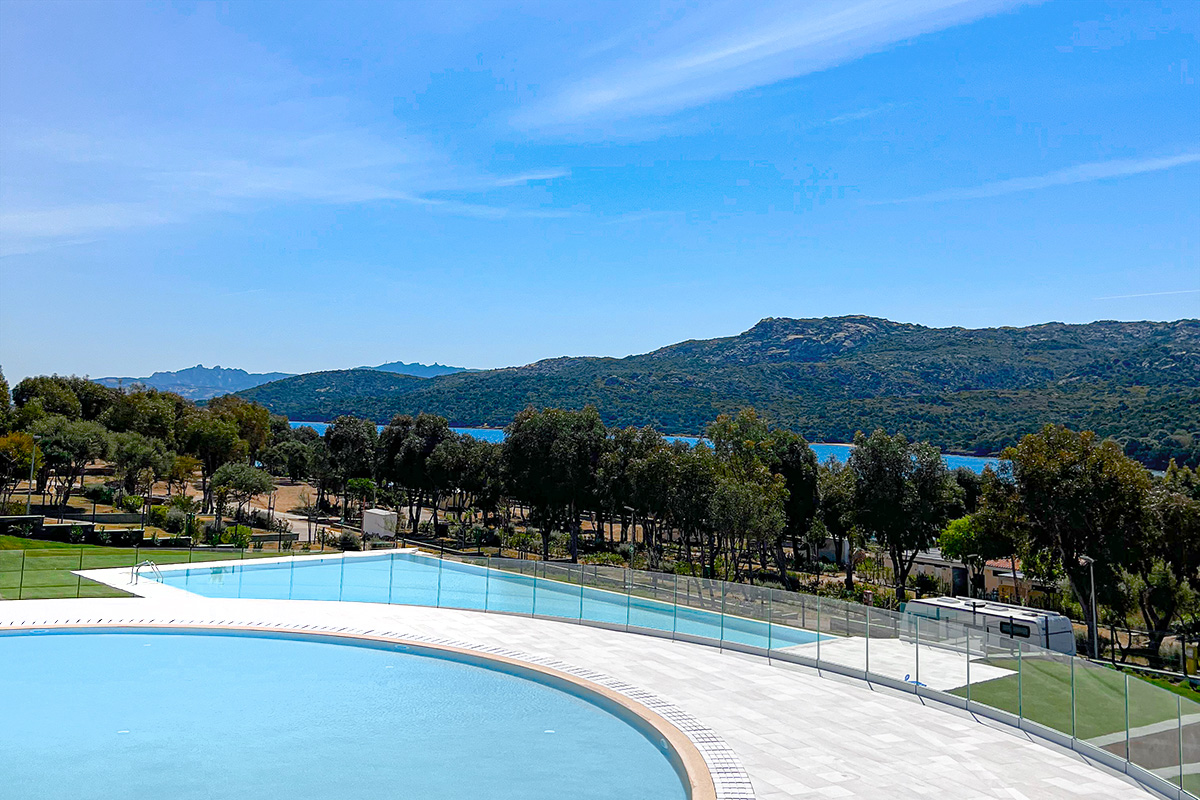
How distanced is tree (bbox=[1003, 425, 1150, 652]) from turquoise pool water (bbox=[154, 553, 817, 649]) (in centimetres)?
1679

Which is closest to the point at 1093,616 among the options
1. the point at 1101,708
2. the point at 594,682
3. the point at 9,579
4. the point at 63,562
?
the point at 1101,708

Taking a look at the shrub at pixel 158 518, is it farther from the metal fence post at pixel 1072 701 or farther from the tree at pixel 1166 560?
the tree at pixel 1166 560

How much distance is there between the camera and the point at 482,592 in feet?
82.3

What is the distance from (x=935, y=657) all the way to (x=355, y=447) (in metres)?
53.8

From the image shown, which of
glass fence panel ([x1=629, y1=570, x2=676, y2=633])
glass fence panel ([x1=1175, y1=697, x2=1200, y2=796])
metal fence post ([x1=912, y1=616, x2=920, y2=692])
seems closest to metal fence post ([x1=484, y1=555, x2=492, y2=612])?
glass fence panel ([x1=629, y1=570, x2=676, y2=633])

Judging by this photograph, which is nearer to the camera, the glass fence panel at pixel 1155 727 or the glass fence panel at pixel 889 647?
the glass fence panel at pixel 1155 727

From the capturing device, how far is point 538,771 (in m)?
13.3

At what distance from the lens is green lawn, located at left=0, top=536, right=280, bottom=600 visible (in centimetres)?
2564

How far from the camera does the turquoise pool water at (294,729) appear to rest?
1255 cm

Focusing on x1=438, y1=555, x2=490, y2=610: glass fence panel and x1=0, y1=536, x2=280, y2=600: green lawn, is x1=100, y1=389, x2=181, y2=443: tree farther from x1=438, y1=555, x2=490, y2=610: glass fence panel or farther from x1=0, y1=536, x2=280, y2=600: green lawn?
x1=438, y1=555, x2=490, y2=610: glass fence panel

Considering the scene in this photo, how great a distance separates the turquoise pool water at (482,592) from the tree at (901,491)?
1993 cm

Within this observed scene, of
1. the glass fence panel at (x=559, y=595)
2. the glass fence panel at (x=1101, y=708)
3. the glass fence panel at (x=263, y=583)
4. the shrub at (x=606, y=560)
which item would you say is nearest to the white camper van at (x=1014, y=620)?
the glass fence panel at (x=559, y=595)

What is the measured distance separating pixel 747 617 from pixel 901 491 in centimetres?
2184

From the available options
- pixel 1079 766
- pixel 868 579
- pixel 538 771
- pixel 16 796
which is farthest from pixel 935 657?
pixel 868 579
